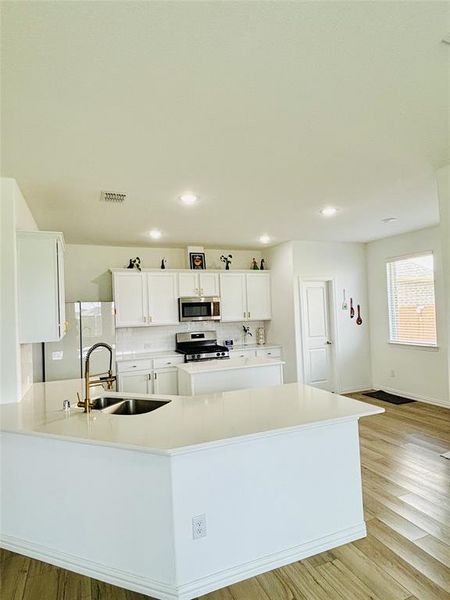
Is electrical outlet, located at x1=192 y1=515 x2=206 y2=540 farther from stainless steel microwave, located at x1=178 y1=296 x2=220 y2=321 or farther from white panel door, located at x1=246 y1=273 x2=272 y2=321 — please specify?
white panel door, located at x1=246 y1=273 x2=272 y2=321

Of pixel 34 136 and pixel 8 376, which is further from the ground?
pixel 34 136

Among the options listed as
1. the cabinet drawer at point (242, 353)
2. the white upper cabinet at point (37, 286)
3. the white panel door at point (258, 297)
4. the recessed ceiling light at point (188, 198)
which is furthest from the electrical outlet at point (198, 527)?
the white panel door at point (258, 297)

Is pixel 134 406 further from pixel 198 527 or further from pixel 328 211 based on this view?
pixel 328 211

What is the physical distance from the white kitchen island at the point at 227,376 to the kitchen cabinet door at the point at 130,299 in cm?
153

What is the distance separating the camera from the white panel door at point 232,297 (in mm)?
5797

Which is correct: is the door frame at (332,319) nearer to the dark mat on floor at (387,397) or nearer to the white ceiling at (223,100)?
the dark mat on floor at (387,397)

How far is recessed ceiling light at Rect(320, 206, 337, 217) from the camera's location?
150 inches

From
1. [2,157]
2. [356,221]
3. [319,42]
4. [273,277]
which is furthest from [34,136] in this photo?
[273,277]

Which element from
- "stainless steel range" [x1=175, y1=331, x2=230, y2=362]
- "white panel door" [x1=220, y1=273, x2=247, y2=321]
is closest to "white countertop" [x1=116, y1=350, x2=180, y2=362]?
"stainless steel range" [x1=175, y1=331, x2=230, y2=362]

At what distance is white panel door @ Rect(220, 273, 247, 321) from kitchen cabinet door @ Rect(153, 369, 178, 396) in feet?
4.14

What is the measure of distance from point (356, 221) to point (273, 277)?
1.92 meters

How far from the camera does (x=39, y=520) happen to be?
6.93 ft

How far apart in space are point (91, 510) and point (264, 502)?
3.23 feet

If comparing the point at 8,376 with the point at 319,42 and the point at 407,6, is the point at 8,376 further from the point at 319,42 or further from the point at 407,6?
the point at 407,6
